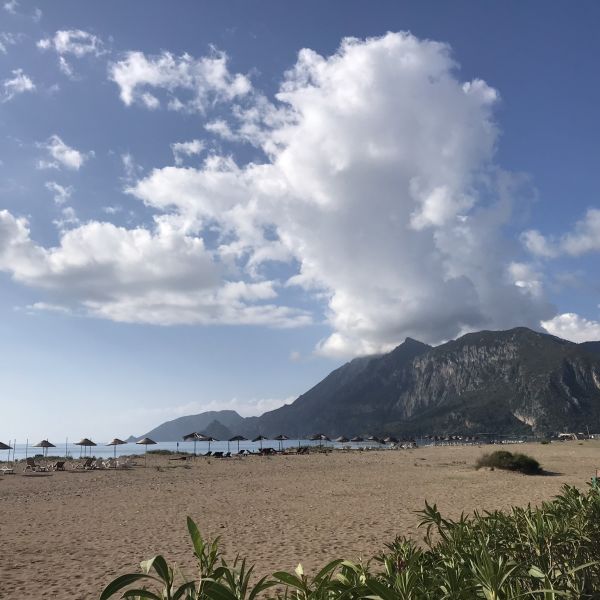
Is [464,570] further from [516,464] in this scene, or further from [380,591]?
[516,464]

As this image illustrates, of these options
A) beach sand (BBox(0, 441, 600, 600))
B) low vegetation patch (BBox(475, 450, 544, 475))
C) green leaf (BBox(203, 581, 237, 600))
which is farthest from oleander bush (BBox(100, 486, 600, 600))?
low vegetation patch (BBox(475, 450, 544, 475))

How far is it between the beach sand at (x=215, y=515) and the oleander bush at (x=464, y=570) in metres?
3.49

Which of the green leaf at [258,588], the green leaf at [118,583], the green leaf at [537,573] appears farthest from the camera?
the green leaf at [537,573]

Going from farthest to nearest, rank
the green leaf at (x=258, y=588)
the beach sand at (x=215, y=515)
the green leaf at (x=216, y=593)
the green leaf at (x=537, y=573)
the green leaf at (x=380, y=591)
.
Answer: the beach sand at (x=215, y=515), the green leaf at (x=537, y=573), the green leaf at (x=380, y=591), the green leaf at (x=258, y=588), the green leaf at (x=216, y=593)

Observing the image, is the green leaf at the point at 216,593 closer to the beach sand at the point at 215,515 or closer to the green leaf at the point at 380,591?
the green leaf at the point at 380,591

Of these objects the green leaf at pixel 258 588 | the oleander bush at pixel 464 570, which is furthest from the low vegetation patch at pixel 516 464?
the green leaf at pixel 258 588

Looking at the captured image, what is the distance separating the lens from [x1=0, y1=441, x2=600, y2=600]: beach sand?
9.12 meters

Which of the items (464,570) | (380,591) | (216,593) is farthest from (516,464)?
(216,593)

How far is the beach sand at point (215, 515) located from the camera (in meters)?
9.12

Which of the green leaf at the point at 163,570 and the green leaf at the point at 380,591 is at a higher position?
the green leaf at the point at 163,570

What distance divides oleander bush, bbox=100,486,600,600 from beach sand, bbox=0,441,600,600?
3491mm

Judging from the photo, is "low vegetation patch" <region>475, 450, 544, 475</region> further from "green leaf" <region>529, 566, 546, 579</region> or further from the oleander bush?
"green leaf" <region>529, 566, 546, 579</region>

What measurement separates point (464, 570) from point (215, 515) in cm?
1282

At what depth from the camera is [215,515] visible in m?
14.5
